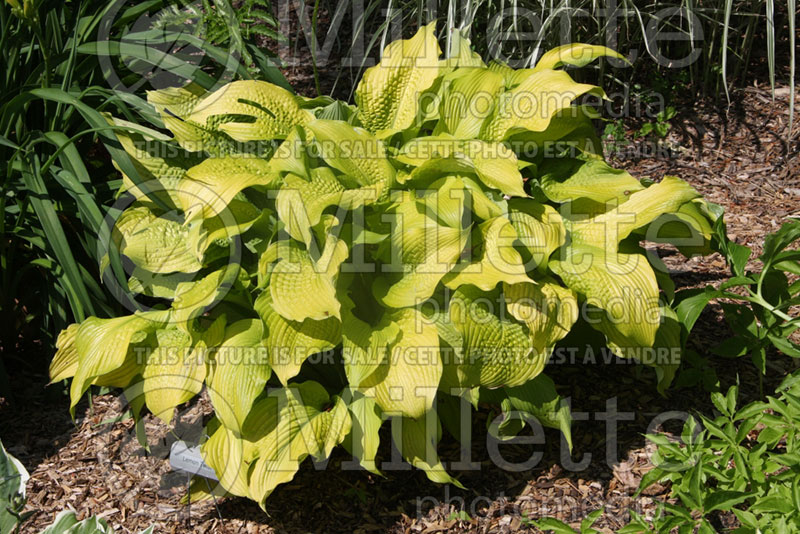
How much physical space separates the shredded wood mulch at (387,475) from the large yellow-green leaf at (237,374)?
1.36ft

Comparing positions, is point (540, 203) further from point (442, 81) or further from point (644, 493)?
point (644, 493)

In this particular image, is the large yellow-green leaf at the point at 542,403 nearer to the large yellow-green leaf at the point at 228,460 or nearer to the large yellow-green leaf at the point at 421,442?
the large yellow-green leaf at the point at 421,442

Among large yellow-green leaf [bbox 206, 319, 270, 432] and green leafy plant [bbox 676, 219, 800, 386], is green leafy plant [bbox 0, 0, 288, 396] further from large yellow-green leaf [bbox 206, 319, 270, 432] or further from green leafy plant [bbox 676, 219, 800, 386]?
green leafy plant [bbox 676, 219, 800, 386]

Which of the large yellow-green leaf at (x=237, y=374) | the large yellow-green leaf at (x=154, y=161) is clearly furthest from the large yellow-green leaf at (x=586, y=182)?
the large yellow-green leaf at (x=154, y=161)

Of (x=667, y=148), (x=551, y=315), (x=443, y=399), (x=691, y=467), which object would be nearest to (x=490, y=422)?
(x=443, y=399)

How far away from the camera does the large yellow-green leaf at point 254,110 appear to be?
1.84 meters

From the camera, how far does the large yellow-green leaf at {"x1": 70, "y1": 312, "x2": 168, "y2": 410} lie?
1779 mm

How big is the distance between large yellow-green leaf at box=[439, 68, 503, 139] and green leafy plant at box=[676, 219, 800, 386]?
639 millimetres

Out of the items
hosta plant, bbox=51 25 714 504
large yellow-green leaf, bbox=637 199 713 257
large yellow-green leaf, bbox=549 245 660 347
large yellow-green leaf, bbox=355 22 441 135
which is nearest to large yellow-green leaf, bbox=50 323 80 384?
hosta plant, bbox=51 25 714 504

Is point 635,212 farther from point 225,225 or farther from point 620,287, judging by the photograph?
point 225,225

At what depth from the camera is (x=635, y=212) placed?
1.84 meters

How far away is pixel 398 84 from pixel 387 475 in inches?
39.9

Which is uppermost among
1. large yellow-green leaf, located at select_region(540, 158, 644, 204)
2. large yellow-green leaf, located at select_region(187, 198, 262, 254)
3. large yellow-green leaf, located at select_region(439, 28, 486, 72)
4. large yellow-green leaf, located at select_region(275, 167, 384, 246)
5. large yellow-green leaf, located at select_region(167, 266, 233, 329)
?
large yellow-green leaf, located at select_region(439, 28, 486, 72)

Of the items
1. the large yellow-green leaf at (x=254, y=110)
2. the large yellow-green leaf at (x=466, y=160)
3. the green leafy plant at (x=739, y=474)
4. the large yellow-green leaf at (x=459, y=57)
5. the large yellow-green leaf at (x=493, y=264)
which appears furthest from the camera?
the large yellow-green leaf at (x=459, y=57)
